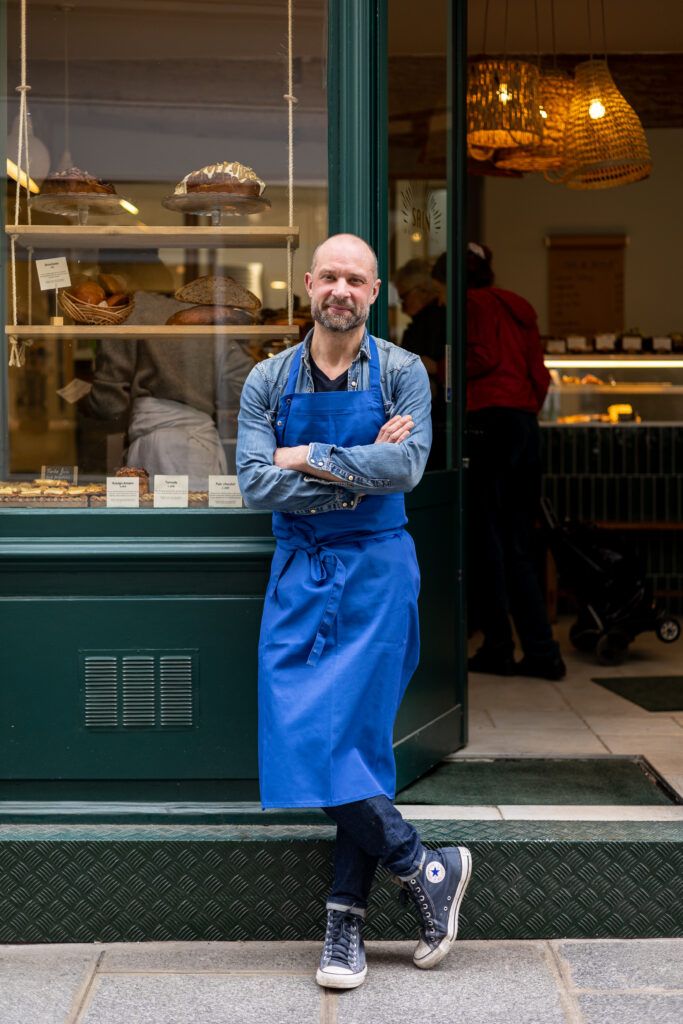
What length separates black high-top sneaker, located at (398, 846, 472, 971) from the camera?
305cm

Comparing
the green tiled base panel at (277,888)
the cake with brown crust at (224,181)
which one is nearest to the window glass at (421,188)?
the cake with brown crust at (224,181)

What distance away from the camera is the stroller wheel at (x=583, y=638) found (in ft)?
20.1

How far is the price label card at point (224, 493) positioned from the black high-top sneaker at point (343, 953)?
1.22 meters

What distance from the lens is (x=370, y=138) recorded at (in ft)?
11.5

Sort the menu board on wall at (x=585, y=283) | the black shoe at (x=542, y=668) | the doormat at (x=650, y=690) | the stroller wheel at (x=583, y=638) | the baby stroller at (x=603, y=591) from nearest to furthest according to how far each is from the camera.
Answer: the doormat at (x=650, y=690)
the black shoe at (x=542, y=668)
the baby stroller at (x=603, y=591)
the stroller wheel at (x=583, y=638)
the menu board on wall at (x=585, y=283)

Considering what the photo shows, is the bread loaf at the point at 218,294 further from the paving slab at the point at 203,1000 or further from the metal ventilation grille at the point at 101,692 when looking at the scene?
the paving slab at the point at 203,1000

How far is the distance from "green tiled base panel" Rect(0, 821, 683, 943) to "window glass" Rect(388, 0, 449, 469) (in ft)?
4.37

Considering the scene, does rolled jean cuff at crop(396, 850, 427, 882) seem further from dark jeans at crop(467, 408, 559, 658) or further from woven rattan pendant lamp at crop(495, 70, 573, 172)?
woven rattan pendant lamp at crop(495, 70, 573, 172)

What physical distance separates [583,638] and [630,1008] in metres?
3.39

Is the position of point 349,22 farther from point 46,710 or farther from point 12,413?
point 46,710

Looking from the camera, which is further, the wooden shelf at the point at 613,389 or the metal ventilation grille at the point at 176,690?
the wooden shelf at the point at 613,389

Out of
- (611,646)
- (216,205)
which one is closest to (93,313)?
(216,205)

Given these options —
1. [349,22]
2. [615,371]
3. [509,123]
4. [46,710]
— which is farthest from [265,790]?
[615,371]

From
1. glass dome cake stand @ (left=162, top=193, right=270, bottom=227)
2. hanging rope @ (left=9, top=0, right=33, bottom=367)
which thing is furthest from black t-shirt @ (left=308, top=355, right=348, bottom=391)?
hanging rope @ (left=9, top=0, right=33, bottom=367)
